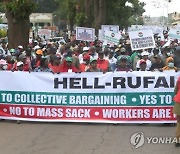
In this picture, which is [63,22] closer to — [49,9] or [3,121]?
[49,9]

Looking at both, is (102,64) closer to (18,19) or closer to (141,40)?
(141,40)

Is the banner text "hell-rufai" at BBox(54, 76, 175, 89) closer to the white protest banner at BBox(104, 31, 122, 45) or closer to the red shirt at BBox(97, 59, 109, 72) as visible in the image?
the red shirt at BBox(97, 59, 109, 72)

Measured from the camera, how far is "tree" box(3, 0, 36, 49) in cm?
1778

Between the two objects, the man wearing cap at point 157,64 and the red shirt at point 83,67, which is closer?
the red shirt at point 83,67

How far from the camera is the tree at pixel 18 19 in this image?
58.3 feet

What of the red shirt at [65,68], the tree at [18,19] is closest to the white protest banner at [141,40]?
the red shirt at [65,68]

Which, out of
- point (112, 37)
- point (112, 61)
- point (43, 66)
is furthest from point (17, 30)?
point (43, 66)

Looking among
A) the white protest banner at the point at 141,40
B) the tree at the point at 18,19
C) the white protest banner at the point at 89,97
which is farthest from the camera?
the tree at the point at 18,19

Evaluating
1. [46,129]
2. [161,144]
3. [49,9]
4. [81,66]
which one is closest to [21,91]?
[46,129]

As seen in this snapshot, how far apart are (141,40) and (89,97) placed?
5639 mm

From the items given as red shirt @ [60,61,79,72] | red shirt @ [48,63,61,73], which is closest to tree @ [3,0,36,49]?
red shirt @ [60,61,79,72]

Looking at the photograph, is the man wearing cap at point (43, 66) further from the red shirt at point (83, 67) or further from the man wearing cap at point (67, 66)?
the red shirt at point (83, 67)

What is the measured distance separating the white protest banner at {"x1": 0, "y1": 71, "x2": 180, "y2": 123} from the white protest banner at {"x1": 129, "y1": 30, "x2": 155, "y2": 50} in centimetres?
523

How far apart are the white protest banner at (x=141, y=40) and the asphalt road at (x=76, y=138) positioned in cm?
555
